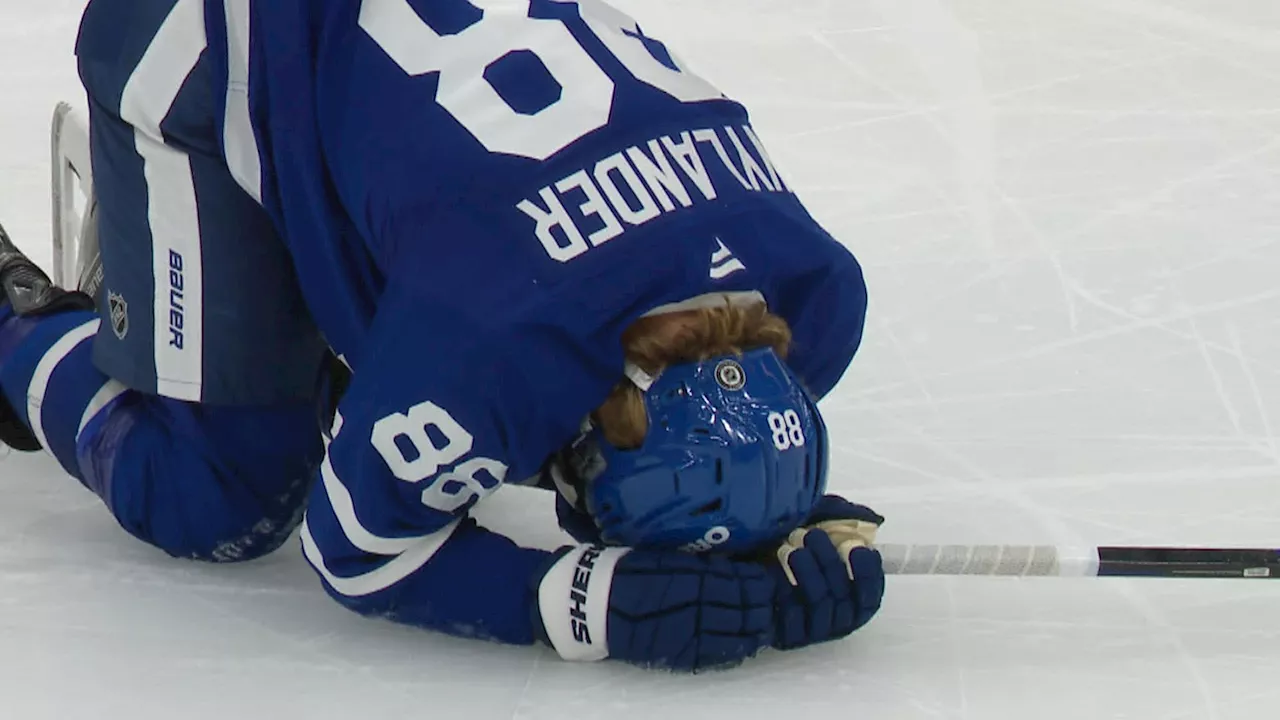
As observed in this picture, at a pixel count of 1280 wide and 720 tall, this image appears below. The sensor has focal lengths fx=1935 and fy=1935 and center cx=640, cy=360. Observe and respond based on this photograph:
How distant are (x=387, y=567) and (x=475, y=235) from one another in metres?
0.29

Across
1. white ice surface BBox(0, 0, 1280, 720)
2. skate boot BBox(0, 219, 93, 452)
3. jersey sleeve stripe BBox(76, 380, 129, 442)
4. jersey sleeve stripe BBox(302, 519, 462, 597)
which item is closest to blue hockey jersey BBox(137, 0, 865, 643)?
jersey sleeve stripe BBox(302, 519, 462, 597)

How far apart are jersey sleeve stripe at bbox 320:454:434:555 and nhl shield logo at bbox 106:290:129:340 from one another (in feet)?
1.21

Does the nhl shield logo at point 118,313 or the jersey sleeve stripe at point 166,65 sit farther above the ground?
the jersey sleeve stripe at point 166,65

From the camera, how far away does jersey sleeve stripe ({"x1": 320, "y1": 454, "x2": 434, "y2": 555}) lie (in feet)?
5.01

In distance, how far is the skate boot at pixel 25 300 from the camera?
202 cm

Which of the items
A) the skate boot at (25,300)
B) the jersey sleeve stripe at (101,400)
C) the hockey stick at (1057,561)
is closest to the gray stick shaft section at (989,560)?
the hockey stick at (1057,561)

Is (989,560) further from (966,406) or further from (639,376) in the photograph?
(966,406)

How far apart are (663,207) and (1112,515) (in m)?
0.75

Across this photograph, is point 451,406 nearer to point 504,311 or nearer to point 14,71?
point 504,311

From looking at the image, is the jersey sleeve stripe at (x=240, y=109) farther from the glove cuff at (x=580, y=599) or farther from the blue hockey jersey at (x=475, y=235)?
the glove cuff at (x=580, y=599)

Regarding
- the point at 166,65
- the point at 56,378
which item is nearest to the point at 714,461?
the point at 166,65

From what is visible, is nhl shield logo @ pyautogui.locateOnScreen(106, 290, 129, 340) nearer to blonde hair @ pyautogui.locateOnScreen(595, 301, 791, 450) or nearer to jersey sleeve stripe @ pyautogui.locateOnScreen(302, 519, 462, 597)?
jersey sleeve stripe @ pyautogui.locateOnScreen(302, 519, 462, 597)

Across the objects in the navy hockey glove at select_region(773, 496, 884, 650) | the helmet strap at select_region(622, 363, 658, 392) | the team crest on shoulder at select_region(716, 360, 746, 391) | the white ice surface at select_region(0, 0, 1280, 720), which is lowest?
the white ice surface at select_region(0, 0, 1280, 720)

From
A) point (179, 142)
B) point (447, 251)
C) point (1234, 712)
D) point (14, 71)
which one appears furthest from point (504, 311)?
point (14, 71)
